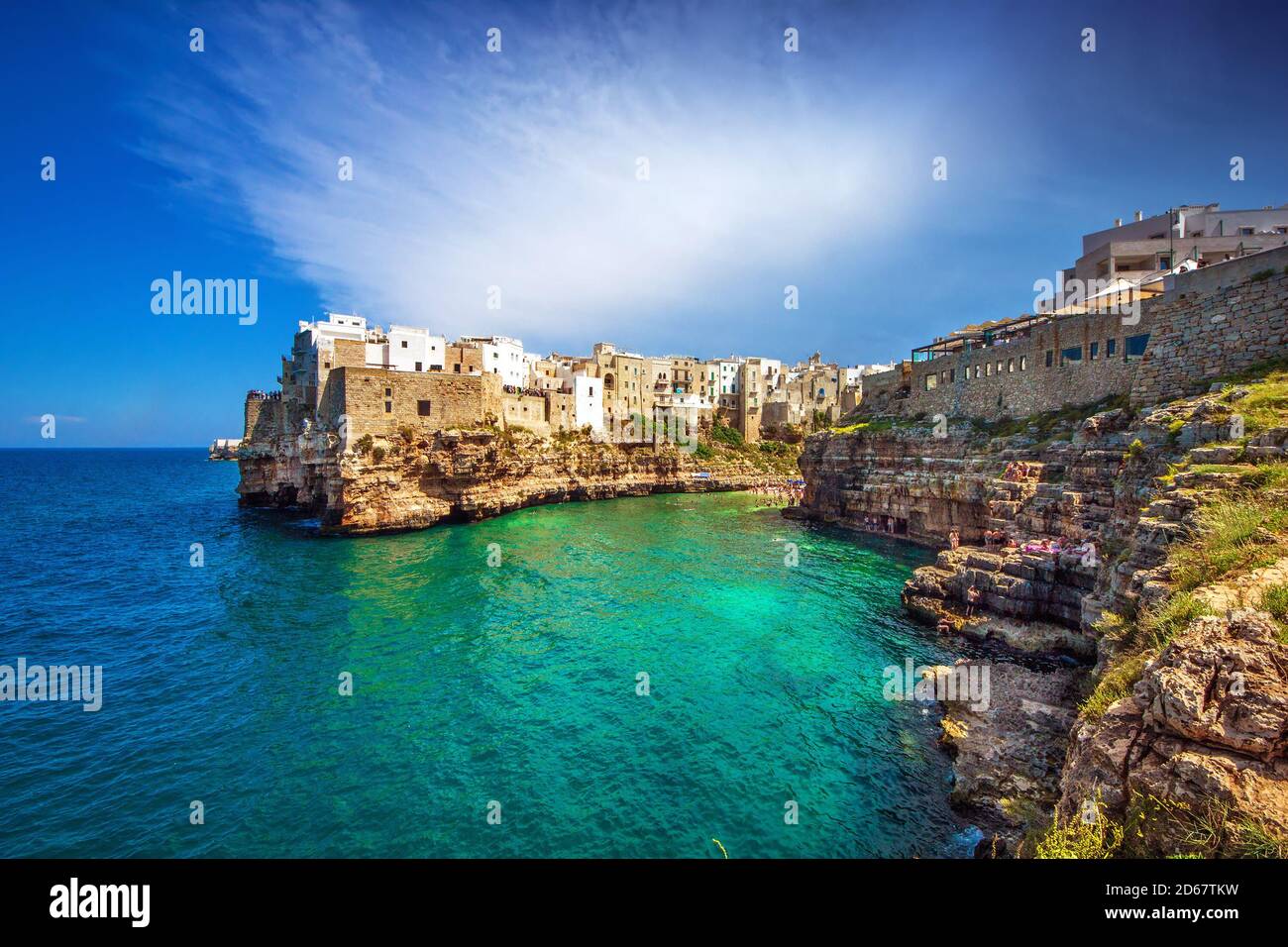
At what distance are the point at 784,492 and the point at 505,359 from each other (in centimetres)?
3433

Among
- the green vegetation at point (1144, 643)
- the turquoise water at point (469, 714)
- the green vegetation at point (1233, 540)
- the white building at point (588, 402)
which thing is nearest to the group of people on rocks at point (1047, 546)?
the turquoise water at point (469, 714)

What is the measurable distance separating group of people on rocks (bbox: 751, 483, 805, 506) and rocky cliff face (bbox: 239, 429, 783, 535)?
1397 cm

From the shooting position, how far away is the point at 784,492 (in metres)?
59.2

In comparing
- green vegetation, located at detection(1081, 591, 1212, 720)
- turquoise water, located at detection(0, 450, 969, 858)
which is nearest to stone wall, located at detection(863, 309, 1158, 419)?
turquoise water, located at detection(0, 450, 969, 858)

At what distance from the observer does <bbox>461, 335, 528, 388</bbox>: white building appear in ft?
180

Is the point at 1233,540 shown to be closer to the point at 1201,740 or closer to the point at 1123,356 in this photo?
Result: the point at 1201,740

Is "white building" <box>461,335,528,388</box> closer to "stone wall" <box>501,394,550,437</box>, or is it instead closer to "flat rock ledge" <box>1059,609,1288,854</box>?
"stone wall" <box>501,394,550,437</box>

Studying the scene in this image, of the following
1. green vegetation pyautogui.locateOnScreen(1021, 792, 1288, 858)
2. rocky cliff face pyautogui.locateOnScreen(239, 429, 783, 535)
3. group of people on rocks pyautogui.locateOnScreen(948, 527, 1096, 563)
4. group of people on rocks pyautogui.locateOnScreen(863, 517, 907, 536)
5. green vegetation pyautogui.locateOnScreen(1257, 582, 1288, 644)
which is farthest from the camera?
rocky cliff face pyautogui.locateOnScreen(239, 429, 783, 535)

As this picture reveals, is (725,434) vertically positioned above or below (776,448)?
above

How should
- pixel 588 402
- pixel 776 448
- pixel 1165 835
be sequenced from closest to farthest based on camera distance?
1. pixel 1165 835
2. pixel 588 402
3. pixel 776 448

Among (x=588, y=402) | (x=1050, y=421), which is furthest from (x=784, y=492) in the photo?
(x=1050, y=421)

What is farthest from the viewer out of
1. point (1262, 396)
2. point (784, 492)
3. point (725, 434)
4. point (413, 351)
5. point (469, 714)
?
point (725, 434)
